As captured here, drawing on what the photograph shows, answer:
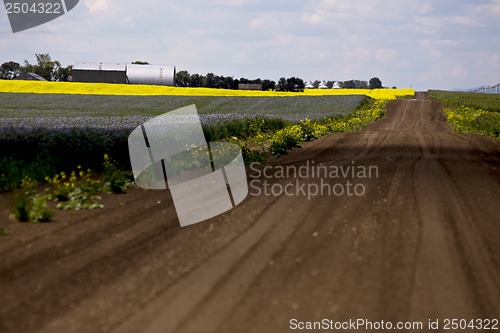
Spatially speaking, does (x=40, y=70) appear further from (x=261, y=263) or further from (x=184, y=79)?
(x=261, y=263)

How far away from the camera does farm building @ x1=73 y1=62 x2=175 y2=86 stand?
394ft

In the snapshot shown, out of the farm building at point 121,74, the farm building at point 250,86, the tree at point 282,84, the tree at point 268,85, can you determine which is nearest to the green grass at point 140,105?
the farm building at point 121,74

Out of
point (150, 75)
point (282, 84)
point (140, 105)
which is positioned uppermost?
point (150, 75)

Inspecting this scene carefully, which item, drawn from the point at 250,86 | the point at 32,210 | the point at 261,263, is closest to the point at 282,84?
the point at 250,86

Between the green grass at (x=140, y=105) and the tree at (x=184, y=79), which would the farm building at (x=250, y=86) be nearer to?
the tree at (x=184, y=79)

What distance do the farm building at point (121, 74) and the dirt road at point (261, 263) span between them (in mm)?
109062

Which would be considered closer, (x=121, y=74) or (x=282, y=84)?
(x=121, y=74)

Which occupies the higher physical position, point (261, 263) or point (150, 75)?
point (150, 75)

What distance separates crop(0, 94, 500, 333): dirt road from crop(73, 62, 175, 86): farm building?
358 ft

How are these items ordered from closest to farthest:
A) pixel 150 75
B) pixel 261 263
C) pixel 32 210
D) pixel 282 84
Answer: pixel 261 263 < pixel 32 210 < pixel 150 75 < pixel 282 84

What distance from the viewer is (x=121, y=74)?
121m

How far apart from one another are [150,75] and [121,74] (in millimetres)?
5508

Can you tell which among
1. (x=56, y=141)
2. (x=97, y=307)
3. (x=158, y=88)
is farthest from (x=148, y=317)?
(x=158, y=88)

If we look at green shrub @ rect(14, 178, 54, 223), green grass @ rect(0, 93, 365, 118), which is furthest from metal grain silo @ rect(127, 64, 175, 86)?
green shrub @ rect(14, 178, 54, 223)
